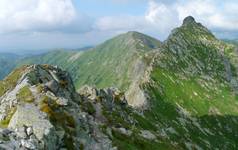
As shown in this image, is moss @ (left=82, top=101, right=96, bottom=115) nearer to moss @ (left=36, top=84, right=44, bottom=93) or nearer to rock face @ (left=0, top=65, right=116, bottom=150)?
rock face @ (left=0, top=65, right=116, bottom=150)

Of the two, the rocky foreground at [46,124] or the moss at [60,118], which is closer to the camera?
the rocky foreground at [46,124]

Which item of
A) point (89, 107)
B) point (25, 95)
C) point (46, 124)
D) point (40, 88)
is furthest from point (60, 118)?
point (89, 107)

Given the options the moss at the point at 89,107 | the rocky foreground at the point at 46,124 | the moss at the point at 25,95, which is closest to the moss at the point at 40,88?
the rocky foreground at the point at 46,124

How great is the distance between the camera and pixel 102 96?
436 ft

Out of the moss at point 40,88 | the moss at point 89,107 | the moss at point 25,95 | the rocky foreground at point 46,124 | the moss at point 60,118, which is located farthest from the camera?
the moss at point 89,107

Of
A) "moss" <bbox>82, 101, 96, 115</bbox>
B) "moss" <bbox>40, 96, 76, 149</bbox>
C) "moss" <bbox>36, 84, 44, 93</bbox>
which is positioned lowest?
"moss" <bbox>82, 101, 96, 115</bbox>

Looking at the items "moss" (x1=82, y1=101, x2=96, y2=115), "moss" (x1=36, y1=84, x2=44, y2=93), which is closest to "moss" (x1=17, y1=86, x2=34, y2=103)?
"moss" (x1=36, y1=84, x2=44, y2=93)

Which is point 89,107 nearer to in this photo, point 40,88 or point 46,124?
point 40,88

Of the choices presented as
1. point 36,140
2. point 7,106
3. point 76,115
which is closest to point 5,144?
point 36,140

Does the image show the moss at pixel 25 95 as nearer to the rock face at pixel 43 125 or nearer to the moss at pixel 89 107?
the rock face at pixel 43 125

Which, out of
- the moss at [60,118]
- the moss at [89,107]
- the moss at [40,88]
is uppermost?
the moss at [40,88]

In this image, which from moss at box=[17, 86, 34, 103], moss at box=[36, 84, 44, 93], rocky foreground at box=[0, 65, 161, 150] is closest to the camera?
rocky foreground at box=[0, 65, 161, 150]

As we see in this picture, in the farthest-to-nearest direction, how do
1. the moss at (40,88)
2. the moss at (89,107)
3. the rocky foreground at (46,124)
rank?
1. the moss at (89,107)
2. the moss at (40,88)
3. the rocky foreground at (46,124)

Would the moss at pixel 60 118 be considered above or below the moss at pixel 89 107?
above
